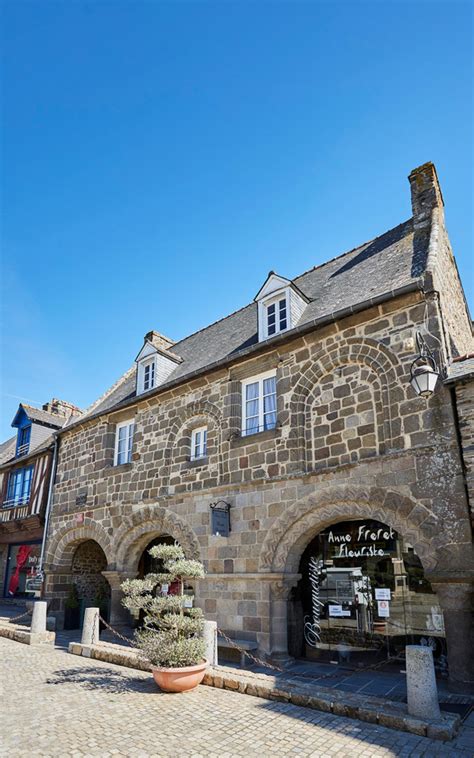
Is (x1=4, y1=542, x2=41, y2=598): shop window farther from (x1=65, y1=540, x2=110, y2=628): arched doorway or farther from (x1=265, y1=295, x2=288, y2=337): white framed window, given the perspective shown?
(x1=265, y1=295, x2=288, y2=337): white framed window

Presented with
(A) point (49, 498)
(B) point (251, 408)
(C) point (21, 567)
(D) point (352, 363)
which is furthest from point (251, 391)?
(C) point (21, 567)

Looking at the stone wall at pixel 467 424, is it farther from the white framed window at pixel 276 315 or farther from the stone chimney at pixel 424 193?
the stone chimney at pixel 424 193

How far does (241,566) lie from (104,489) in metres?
5.06

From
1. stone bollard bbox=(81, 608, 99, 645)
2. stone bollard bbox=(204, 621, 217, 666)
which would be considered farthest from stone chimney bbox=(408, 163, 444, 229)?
stone bollard bbox=(81, 608, 99, 645)

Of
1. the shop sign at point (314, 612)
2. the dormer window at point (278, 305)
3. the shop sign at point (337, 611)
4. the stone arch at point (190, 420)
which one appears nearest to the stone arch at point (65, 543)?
the stone arch at point (190, 420)

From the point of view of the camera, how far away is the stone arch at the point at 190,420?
396 inches

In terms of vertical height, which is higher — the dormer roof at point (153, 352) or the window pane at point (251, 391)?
the dormer roof at point (153, 352)

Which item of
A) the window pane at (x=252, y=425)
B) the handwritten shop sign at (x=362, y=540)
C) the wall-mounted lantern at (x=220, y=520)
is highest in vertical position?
the window pane at (x=252, y=425)

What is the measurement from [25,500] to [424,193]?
1464cm

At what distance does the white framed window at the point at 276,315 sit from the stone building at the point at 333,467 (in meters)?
0.04

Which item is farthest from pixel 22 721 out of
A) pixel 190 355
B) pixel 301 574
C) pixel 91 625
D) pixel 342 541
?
pixel 190 355

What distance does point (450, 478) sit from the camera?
21.1 feet

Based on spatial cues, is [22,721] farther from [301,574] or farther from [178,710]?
[301,574]

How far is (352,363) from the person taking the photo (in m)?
8.10
